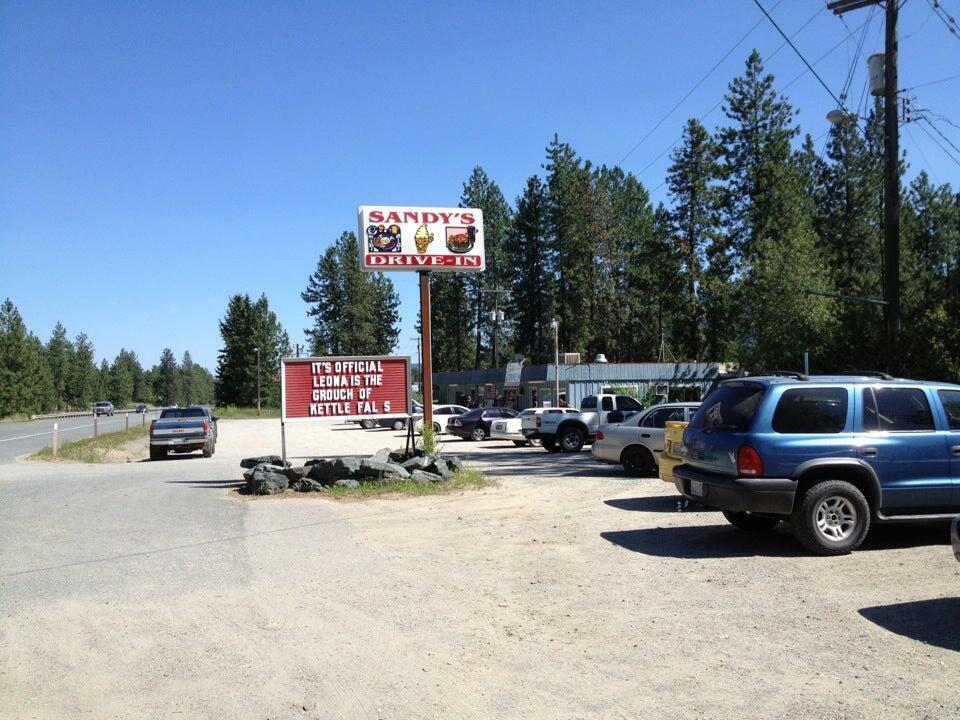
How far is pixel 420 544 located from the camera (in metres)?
9.76

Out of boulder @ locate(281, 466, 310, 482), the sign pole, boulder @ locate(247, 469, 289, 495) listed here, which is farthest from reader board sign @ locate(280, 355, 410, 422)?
boulder @ locate(247, 469, 289, 495)

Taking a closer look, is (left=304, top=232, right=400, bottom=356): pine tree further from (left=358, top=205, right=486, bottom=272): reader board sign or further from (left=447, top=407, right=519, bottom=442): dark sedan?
(left=358, top=205, right=486, bottom=272): reader board sign

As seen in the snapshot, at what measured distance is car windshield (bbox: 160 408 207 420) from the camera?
88.7ft

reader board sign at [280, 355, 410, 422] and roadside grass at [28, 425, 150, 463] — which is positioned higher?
reader board sign at [280, 355, 410, 422]

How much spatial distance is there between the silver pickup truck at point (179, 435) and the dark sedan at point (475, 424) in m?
11.6

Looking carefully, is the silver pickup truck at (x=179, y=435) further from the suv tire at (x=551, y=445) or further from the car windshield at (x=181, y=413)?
the suv tire at (x=551, y=445)

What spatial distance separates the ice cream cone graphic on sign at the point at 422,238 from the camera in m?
18.9

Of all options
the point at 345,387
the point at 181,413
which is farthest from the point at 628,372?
the point at 345,387

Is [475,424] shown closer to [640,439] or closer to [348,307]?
[640,439]

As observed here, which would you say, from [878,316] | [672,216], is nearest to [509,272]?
[672,216]

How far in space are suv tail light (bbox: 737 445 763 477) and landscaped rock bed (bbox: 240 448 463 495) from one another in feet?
25.6

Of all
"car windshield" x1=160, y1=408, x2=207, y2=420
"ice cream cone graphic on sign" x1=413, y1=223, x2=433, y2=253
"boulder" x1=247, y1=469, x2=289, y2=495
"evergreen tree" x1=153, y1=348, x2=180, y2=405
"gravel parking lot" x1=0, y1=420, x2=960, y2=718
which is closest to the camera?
"gravel parking lot" x1=0, y1=420, x2=960, y2=718

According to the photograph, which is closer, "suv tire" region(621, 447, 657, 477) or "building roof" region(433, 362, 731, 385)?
"suv tire" region(621, 447, 657, 477)

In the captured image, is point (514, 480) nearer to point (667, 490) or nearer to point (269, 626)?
point (667, 490)
